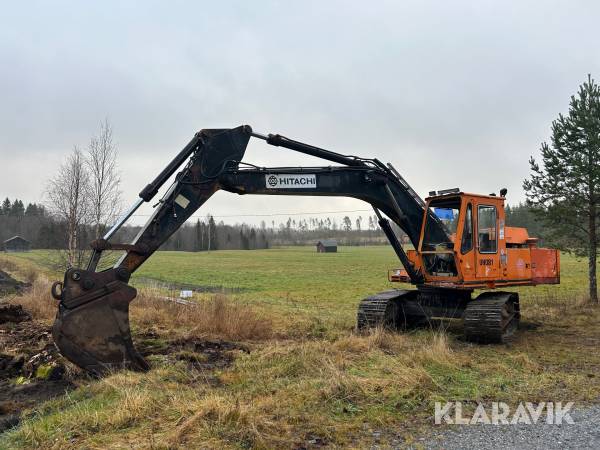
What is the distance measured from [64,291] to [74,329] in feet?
1.81

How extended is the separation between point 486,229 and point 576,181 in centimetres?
812

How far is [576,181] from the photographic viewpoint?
55.0ft

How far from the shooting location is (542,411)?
5.61 meters

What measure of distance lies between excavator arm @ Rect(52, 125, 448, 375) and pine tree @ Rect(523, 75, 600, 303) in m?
8.62

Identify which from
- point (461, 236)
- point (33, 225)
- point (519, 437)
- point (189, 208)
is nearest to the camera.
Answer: point (519, 437)

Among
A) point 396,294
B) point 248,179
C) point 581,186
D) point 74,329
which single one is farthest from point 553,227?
point 74,329

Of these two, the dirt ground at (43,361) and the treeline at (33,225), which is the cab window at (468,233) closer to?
the dirt ground at (43,361)

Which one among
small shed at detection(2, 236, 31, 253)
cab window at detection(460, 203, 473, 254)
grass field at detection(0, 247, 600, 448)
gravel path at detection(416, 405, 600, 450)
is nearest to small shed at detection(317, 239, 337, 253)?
small shed at detection(2, 236, 31, 253)

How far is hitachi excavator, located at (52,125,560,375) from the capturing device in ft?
23.3

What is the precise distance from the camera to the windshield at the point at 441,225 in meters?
10.9

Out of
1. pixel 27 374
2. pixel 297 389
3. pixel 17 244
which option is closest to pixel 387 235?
pixel 297 389

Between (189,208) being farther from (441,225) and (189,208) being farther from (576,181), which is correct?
(576,181)

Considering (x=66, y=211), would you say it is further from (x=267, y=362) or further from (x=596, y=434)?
(x=596, y=434)

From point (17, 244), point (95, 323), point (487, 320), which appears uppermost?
point (17, 244)
